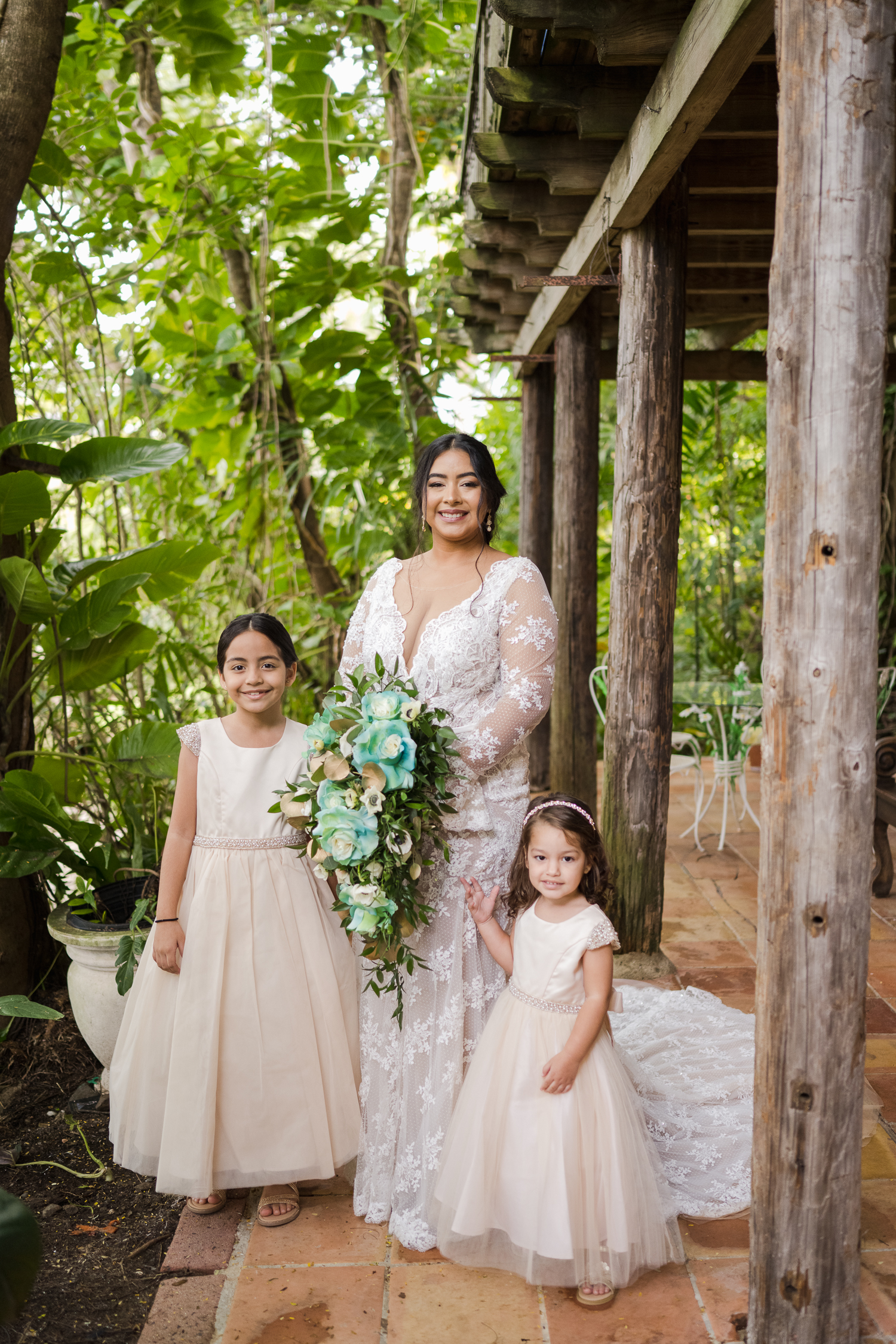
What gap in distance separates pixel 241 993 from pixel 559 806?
922 mm

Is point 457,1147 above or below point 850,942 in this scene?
below

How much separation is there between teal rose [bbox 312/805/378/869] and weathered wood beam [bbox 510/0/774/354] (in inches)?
79.2

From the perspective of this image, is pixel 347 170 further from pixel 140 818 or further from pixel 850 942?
pixel 850 942

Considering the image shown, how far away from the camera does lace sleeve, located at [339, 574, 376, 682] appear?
8.89 ft

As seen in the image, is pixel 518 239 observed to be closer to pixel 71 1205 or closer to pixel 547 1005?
pixel 547 1005

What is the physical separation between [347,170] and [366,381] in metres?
1.57

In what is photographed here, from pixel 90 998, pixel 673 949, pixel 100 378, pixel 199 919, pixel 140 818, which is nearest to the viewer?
pixel 199 919

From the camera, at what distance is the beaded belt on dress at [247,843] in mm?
2650

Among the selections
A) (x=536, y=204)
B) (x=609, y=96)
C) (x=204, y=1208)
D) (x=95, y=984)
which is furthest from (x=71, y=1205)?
(x=536, y=204)

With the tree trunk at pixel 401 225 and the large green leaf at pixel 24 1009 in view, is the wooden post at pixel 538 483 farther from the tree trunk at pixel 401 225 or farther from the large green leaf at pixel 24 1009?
the large green leaf at pixel 24 1009

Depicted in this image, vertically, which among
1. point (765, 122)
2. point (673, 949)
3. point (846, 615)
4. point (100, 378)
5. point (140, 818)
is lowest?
point (673, 949)

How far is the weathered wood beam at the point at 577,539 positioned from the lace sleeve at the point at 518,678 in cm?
291

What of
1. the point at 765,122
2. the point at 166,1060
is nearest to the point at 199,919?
→ the point at 166,1060

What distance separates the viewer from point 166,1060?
8.71ft
